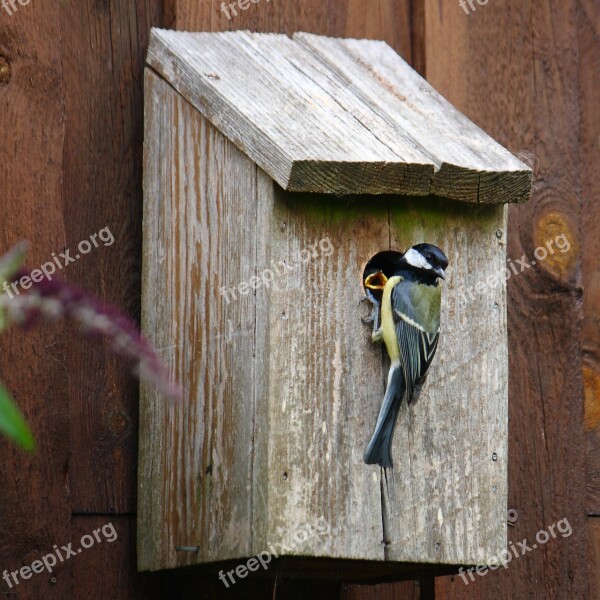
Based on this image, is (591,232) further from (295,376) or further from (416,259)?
(295,376)

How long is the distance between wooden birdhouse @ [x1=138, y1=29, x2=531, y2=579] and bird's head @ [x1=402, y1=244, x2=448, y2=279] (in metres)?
0.04

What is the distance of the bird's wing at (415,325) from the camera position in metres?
2.71

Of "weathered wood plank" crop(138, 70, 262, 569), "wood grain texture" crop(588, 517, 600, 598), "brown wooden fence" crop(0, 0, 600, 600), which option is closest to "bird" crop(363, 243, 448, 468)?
"weathered wood plank" crop(138, 70, 262, 569)

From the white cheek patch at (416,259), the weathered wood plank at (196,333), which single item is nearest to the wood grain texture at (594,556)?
the white cheek patch at (416,259)

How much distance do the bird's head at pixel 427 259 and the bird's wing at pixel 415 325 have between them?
0.14 ft

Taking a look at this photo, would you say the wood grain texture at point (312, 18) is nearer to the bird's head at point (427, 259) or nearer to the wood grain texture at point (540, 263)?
the wood grain texture at point (540, 263)

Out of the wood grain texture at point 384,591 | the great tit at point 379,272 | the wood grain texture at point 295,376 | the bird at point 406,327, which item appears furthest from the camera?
the wood grain texture at point 384,591

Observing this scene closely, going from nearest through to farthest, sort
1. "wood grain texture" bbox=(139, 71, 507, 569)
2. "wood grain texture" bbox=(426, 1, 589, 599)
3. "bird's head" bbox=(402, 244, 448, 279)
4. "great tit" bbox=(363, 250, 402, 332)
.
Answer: "wood grain texture" bbox=(139, 71, 507, 569) → "bird's head" bbox=(402, 244, 448, 279) → "great tit" bbox=(363, 250, 402, 332) → "wood grain texture" bbox=(426, 1, 589, 599)

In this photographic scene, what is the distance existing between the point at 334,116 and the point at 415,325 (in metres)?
0.60

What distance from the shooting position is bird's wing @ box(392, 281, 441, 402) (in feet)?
8.89

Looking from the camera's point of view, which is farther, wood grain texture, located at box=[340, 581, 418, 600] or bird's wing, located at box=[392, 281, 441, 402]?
wood grain texture, located at box=[340, 581, 418, 600]

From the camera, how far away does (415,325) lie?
9.20ft

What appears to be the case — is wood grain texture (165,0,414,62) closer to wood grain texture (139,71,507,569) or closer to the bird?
wood grain texture (139,71,507,569)

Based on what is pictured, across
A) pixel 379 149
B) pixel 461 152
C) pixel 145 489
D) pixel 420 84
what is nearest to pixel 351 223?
pixel 379 149
